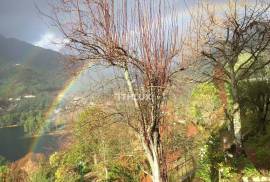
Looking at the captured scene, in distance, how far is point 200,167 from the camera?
17.0 meters

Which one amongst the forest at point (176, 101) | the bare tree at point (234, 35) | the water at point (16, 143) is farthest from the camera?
the water at point (16, 143)

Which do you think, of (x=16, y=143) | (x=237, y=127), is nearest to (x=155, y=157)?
(x=237, y=127)

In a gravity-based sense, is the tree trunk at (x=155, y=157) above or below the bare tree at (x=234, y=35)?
below

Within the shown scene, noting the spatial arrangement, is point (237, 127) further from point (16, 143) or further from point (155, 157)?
point (16, 143)

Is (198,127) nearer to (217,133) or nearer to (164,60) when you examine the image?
(217,133)

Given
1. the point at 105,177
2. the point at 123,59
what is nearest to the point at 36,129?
the point at 105,177

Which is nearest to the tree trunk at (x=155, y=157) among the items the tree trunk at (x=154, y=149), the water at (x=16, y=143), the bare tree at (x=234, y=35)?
the tree trunk at (x=154, y=149)

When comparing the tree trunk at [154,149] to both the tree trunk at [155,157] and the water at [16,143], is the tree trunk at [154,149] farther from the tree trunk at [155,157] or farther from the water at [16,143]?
the water at [16,143]

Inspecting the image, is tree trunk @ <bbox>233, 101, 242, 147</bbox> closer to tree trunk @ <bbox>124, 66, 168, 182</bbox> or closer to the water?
tree trunk @ <bbox>124, 66, 168, 182</bbox>

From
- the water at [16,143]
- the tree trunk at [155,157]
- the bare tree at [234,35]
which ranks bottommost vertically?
the water at [16,143]

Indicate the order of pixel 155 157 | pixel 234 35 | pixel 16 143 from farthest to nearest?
pixel 16 143, pixel 234 35, pixel 155 157

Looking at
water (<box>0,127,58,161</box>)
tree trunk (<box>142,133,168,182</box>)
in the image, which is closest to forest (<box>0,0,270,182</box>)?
tree trunk (<box>142,133,168,182</box>)

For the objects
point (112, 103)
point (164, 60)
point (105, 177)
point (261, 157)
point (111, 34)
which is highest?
point (111, 34)

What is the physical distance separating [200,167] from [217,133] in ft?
24.2
